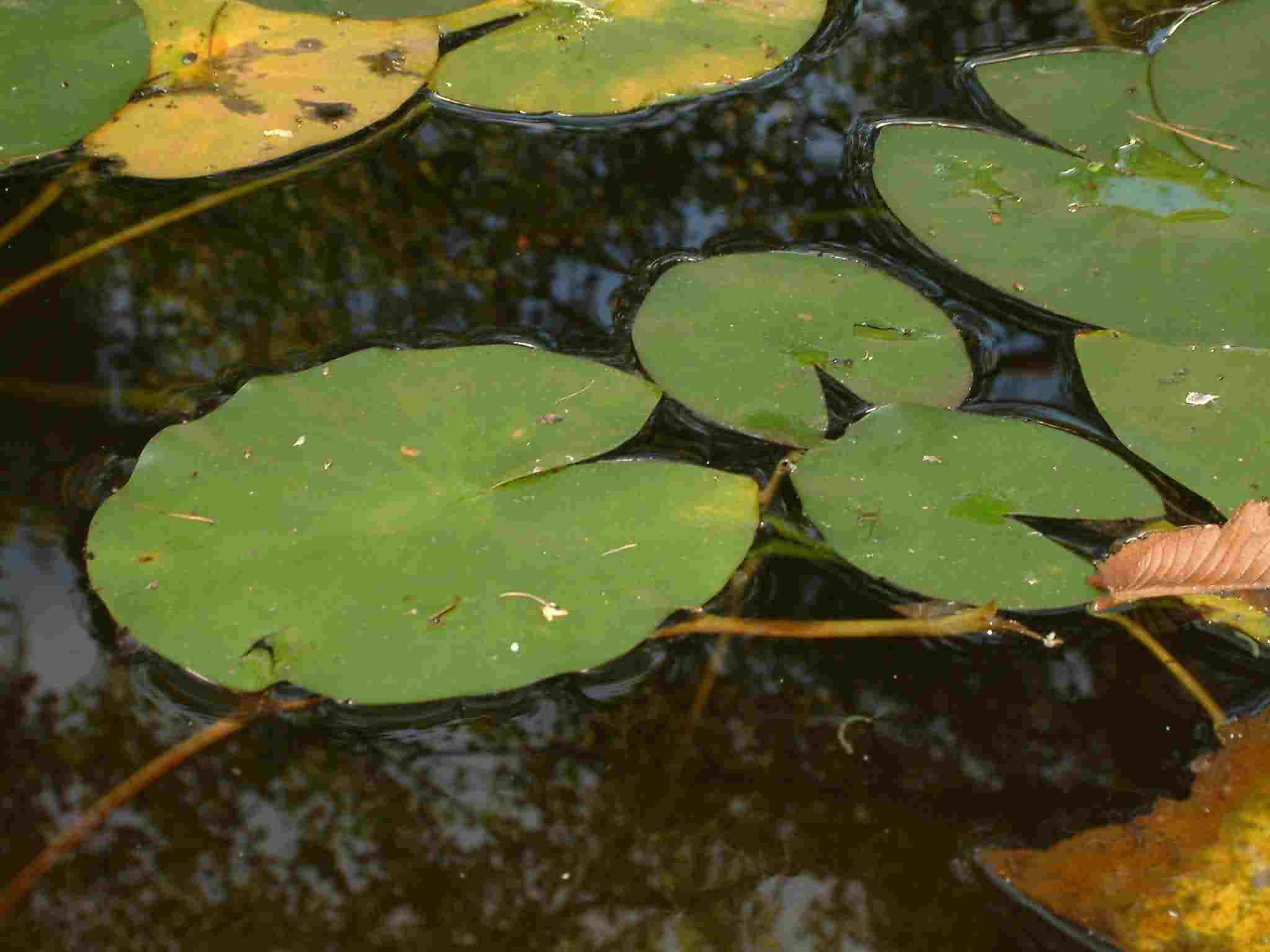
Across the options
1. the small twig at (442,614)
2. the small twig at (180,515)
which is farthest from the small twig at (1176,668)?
the small twig at (180,515)

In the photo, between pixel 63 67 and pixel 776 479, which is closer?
pixel 776 479

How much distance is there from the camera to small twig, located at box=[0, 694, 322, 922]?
1.20m

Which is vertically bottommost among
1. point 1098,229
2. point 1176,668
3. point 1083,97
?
point 1176,668

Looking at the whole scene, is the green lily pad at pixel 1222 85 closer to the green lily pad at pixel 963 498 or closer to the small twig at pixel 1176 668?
the green lily pad at pixel 963 498

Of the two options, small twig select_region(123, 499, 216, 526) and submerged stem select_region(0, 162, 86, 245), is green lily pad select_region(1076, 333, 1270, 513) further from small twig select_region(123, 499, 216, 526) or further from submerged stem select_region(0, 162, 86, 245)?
submerged stem select_region(0, 162, 86, 245)

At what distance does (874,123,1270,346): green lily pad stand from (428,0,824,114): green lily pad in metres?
0.41

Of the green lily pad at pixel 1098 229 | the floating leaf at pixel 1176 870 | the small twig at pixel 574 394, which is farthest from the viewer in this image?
the green lily pad at pixel 1098 229

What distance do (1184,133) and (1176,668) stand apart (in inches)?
39.2

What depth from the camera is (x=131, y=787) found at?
1.27 m

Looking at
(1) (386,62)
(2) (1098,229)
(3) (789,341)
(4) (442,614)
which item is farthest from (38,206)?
(2) (1098,229)

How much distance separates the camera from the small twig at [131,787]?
1.20m

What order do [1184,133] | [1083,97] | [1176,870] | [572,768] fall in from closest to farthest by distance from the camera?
[1176,870] < [572,768] < [1184,133] < [1083,97]

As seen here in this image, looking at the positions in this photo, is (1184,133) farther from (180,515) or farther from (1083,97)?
(180,515)

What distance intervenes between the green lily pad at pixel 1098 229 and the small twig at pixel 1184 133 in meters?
0.06
